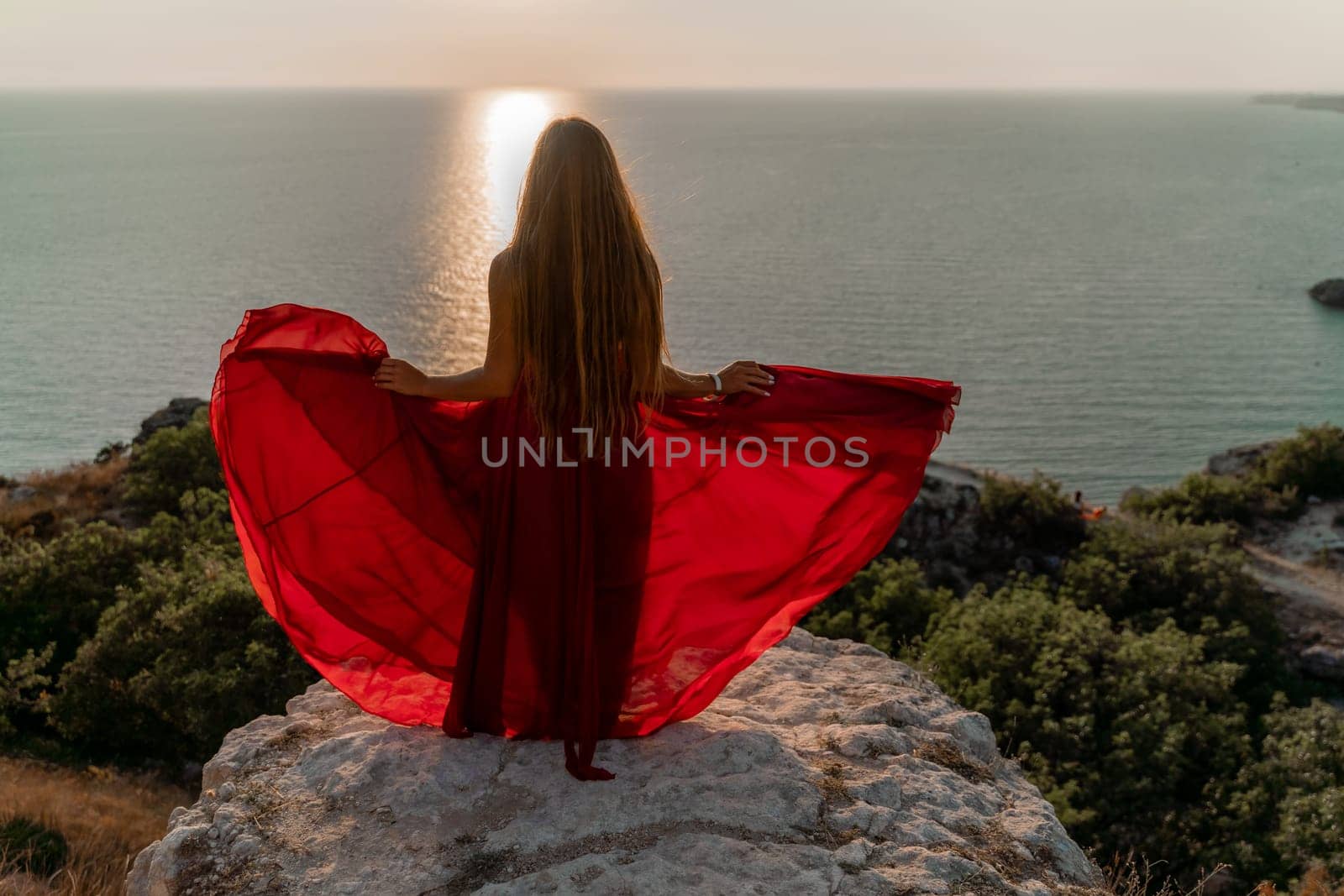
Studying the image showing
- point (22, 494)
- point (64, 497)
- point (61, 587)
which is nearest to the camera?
point (61, 587)

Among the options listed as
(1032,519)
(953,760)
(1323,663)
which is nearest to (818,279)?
(1032,519)

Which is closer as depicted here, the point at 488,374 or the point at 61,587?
the point at 488,374

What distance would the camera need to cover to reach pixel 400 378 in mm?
4125

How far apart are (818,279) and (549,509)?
40.9 m

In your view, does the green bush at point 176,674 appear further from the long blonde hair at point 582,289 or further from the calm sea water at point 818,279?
the long blonde hair at point 582,289

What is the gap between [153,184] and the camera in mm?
72500

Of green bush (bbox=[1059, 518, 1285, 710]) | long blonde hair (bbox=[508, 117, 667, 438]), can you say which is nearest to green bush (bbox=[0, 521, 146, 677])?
long blonde hair (bbox=[508, 117, 667, 438])

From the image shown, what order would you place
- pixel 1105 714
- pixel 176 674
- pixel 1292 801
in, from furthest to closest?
pixel 1105 714 < pixel 176 674 < pixel 1292 801

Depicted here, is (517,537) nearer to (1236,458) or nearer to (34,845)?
(34,845)

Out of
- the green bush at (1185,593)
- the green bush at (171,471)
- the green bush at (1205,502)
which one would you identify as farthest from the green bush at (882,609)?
the green bush at (171,471)

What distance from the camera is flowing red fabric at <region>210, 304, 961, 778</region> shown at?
4.14 m

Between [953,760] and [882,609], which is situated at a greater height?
[953,760]

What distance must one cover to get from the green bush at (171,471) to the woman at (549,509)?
942cm

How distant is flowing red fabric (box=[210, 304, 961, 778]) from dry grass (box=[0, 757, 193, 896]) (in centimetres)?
219
